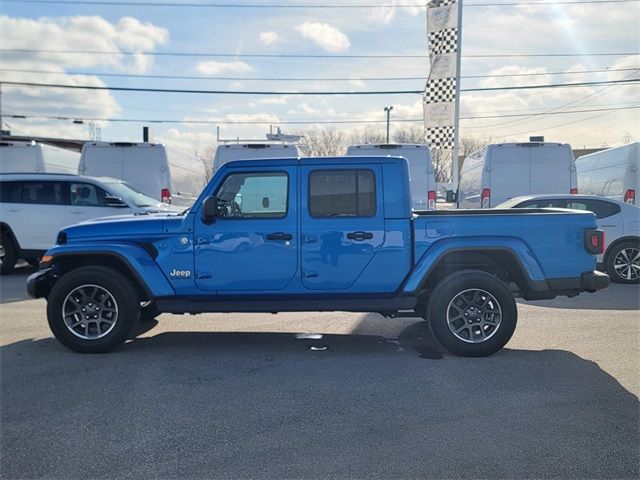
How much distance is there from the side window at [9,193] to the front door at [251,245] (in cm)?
776

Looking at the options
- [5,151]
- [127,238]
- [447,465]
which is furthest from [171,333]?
[5,151]

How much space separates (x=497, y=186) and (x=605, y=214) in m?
3.07

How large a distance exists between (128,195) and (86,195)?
0.84 meters

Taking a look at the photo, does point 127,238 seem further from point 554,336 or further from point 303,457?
point 554,336

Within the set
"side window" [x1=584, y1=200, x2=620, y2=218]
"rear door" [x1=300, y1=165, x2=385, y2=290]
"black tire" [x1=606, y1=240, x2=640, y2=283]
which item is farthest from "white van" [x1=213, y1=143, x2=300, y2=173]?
"rear door" [x1=300, y1=165, x2=385, y2=290]

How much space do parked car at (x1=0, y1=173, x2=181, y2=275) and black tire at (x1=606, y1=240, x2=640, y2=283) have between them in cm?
841

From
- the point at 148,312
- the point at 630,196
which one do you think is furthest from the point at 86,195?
the point at 630,196

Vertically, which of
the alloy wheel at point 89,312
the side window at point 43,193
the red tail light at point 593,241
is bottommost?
the alloy wheel at point 89,312

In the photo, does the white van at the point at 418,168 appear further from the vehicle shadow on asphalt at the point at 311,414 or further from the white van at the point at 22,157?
the white van at the point at 22,157

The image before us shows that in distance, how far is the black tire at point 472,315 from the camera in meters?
5.52

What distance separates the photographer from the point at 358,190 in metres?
5.71

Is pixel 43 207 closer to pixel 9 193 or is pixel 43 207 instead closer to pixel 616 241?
pixel 9 193

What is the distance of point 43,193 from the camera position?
11.5 metres

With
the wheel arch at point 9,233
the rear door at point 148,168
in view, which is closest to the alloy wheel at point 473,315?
the wheel arch at point 9,233
